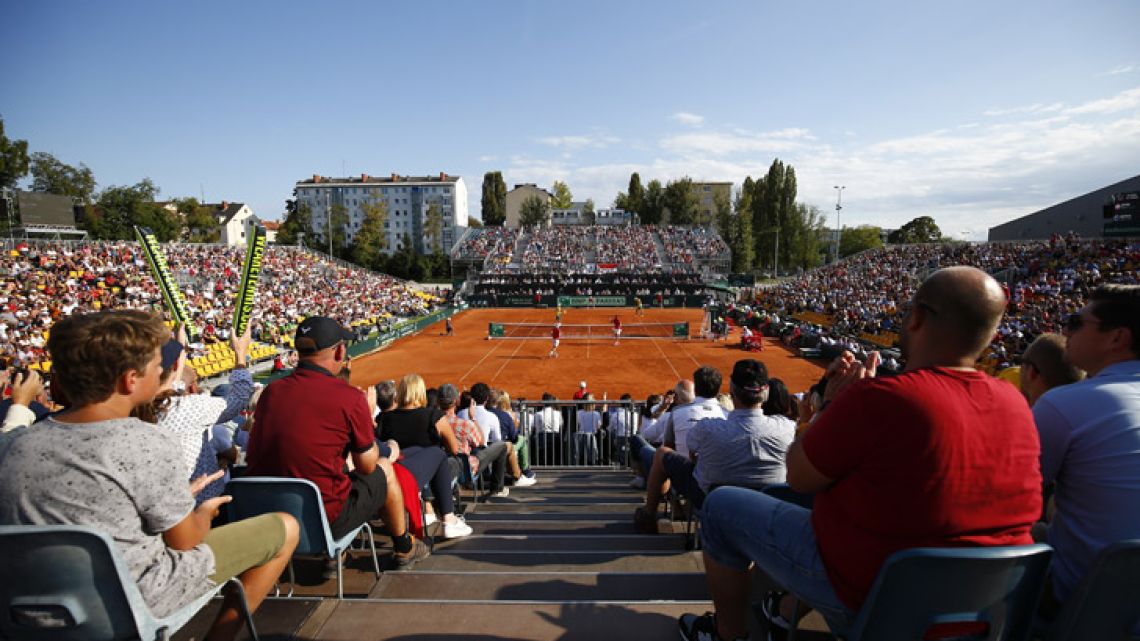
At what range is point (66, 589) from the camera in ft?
6.46

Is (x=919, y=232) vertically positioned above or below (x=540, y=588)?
above

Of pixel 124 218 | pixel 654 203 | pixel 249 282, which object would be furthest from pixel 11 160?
pixel 654 203

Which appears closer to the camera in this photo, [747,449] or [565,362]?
[747,449]

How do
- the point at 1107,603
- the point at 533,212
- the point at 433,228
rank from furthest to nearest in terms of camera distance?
the point at 433,228, the point at 533,212, the point at 1107,603

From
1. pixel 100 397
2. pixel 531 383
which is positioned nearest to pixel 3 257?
pixel 531 383

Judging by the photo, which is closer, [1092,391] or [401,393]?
[1092,391]

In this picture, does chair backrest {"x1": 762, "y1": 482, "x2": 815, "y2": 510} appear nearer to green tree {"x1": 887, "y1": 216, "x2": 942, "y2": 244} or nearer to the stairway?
the stairway

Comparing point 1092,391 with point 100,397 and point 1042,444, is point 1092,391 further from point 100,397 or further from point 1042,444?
point 100,397

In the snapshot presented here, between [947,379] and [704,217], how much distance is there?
10164cm

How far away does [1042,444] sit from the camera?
2258 mm

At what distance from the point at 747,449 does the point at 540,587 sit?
67.0 inches

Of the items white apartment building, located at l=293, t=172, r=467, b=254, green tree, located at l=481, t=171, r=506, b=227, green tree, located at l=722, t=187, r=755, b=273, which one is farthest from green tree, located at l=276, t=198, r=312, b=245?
green tree, located at l=722, t=187, r=755, b=273

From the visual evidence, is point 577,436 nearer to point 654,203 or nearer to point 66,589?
point 66,589

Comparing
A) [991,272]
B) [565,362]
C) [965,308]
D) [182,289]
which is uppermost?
[991,272]
